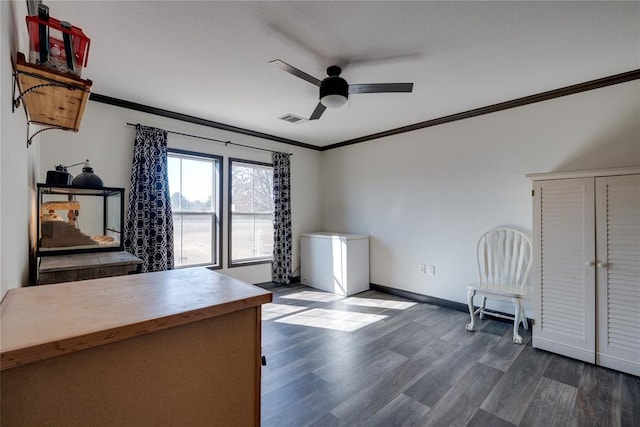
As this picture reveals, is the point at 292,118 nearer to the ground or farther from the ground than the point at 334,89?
farther from the ground

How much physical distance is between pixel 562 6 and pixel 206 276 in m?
2.57

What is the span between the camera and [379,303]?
3.90m

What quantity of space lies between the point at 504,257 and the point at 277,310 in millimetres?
2750

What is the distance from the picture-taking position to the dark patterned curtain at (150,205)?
10.7ft

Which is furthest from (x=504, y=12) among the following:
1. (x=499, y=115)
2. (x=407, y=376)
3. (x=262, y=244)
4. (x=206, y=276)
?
(x=262, y=244)

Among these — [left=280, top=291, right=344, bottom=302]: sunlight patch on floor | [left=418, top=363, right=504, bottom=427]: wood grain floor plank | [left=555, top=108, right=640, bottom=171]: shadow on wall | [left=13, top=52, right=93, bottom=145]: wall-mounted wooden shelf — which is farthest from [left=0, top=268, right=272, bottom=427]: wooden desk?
[left=555, top=108, right=640, bottom=171]: shadow on wall

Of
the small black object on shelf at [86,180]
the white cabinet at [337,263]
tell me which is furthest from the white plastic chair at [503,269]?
the small black object on shelf at [86,180]

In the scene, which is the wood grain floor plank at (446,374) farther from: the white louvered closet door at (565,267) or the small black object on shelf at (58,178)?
the small black object on shelf at (58,178)

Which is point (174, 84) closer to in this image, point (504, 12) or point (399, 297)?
point (504, 12)

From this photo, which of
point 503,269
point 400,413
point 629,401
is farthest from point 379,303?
point 629,401

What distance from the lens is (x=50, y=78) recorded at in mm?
1149

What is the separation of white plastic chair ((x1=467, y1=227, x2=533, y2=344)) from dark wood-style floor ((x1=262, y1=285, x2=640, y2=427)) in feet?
0.99

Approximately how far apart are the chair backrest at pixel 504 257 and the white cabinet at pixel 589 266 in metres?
0.49

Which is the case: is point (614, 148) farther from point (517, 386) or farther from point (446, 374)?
point (446, 374)
